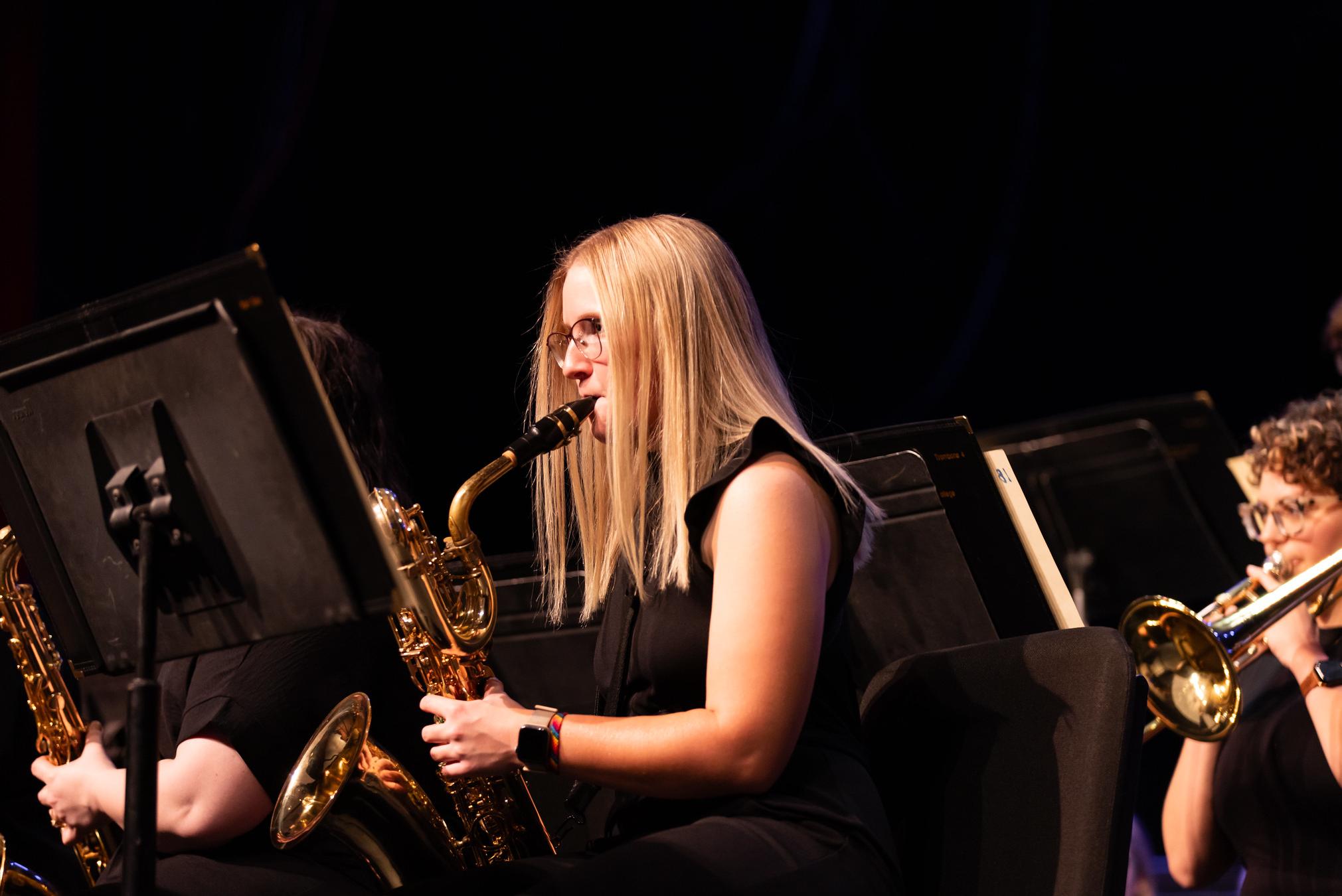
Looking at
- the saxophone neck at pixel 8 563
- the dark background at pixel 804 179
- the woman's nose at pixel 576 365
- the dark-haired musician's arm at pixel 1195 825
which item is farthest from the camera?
the dark background at pixel 804 179

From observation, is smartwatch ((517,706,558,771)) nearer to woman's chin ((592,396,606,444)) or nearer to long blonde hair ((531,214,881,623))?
long blonde hair ((531,214,881,623))

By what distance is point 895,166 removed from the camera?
5438mm

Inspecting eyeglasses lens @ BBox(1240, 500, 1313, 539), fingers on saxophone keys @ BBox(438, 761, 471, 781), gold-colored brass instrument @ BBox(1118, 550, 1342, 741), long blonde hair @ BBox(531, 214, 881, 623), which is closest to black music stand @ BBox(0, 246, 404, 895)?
fingers on saxophone keys @ BBox(438, 761, 471, 781)

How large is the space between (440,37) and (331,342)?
2665 mm

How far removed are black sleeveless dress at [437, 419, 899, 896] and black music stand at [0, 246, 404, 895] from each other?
495 mm

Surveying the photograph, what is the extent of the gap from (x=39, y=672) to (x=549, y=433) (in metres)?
1.32

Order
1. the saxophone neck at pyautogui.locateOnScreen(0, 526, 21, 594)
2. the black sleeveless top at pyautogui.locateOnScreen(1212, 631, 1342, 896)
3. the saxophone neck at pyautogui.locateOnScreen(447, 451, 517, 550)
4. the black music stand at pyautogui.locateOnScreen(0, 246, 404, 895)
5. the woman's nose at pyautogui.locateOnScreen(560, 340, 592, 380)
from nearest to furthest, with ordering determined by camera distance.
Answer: the black music stand at pyautogui.locateOnScreen(0, 246, 404, 895), the woman's nose at pyautogui.locateOnScreen(560, 340, 592, 380), the saxophone neck at pyautogui.locateOnScreen(447, 451, 517, 550), the black sleeveless top at pyautogui.locateOnScreen(1212, 631, 1342, 896), the saxophone neck at pyautogui.locateOnScreen(0, 526, 21, 594)

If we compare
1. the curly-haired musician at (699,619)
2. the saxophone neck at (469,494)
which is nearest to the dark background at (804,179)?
the saxophone neck at (469,494)

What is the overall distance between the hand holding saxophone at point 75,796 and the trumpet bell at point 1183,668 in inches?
83.8

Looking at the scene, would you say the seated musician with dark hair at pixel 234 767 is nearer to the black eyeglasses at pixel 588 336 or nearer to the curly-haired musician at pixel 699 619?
the curly-haired musician at pixel 699 619

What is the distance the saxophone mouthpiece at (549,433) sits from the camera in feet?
7.56

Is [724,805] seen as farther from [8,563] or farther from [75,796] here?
[8,563]

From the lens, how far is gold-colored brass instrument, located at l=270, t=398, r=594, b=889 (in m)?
2.11

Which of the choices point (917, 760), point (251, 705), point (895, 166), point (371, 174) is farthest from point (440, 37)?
point (917, 760)
